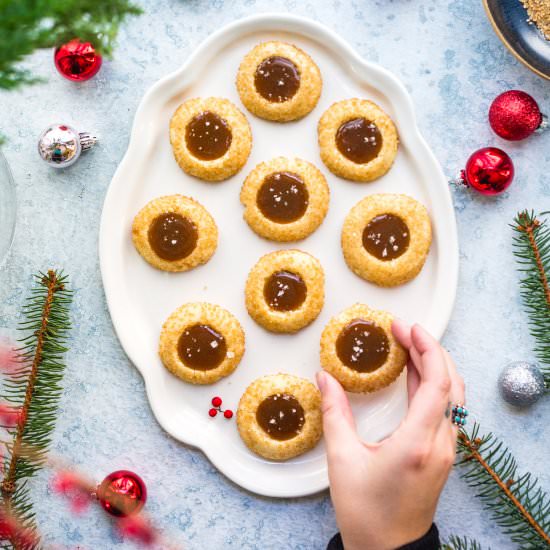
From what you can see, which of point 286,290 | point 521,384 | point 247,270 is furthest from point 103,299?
point 521,384

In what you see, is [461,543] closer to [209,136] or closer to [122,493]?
[122,493]

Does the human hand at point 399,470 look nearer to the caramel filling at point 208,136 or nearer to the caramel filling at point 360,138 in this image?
the caramel filling at point 360,138

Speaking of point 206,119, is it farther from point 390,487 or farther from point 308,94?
point 390,487

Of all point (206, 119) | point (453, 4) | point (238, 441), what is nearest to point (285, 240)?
point (206, 119)

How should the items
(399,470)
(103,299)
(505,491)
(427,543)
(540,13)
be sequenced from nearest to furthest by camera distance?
(399,470) < (427,543) < (505,491) < (540,13) < (103,299)

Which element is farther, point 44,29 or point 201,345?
point 201,345

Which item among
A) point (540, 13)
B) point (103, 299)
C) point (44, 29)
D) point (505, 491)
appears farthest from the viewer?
point (103, 299)

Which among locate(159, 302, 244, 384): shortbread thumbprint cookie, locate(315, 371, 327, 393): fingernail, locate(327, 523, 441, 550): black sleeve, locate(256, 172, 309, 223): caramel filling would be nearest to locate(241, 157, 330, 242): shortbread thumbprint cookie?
locate(256, 172, 309, 223): caramel filling
